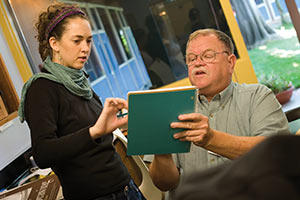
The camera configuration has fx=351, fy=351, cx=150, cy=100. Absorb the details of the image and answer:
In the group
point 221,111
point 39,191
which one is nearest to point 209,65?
point 221,111

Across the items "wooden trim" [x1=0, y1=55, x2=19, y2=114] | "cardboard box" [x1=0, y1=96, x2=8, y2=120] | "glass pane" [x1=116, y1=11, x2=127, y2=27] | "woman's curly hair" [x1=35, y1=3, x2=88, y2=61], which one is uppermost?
"glass pane" [x1=116, y1=11, x2=127, y2=27]

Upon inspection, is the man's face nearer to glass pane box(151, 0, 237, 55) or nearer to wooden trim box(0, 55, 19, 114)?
wooden trim box(0, 55, 19, 114)

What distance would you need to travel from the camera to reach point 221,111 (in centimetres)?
163

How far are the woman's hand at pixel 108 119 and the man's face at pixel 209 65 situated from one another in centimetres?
49

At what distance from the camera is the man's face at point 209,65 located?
5.38 feet

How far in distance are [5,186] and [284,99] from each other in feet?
9.51

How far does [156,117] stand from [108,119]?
212 millimetres

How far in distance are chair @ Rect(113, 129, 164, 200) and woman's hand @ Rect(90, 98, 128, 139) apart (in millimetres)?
181

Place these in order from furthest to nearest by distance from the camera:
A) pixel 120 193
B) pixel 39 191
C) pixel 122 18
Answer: pixel 122 18
pixel 39 191
pixel 120 193

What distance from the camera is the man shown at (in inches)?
57.6

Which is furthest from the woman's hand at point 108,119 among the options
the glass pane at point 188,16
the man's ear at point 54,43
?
the glass pane at point 188,16

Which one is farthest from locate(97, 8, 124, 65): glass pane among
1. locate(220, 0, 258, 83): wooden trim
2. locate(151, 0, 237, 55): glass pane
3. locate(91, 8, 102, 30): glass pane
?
locate(220, 0, 258, 83): wooden trim

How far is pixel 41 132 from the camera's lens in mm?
1307

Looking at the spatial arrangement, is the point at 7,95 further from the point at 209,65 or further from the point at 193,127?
the point at 193,127
